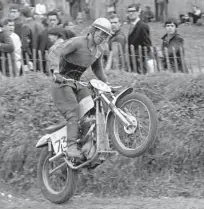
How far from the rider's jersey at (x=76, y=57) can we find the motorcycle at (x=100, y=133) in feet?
0.64

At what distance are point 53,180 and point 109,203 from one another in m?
1.06

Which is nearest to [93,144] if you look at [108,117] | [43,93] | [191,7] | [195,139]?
[108,117]

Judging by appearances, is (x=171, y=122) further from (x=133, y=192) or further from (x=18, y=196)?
(x=18, y=196)

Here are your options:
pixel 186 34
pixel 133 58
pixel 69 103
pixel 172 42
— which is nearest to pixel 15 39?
pixel 133 58

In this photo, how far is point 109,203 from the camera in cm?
904

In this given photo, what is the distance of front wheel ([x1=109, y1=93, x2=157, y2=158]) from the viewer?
8.35 m

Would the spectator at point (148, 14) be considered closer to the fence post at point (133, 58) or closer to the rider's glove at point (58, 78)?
the fence post at point (133, 58)

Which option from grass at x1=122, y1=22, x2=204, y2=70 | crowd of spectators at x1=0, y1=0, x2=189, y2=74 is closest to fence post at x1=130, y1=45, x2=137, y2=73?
crowd of spectators at x1=0, y1=0, x2=189, y2=74

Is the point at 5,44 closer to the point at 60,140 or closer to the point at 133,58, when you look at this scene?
the point at 133,58

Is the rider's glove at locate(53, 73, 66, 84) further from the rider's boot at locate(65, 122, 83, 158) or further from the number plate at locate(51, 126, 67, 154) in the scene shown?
the number plate at locate(51, 126, 67, 154)

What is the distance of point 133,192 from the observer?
9703 mm

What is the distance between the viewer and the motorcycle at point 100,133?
27.6ft

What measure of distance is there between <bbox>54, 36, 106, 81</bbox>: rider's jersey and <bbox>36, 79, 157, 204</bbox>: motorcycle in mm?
195

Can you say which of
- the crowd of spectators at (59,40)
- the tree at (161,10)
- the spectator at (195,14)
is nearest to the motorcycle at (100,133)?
the crowd of spectators at (59,40)
